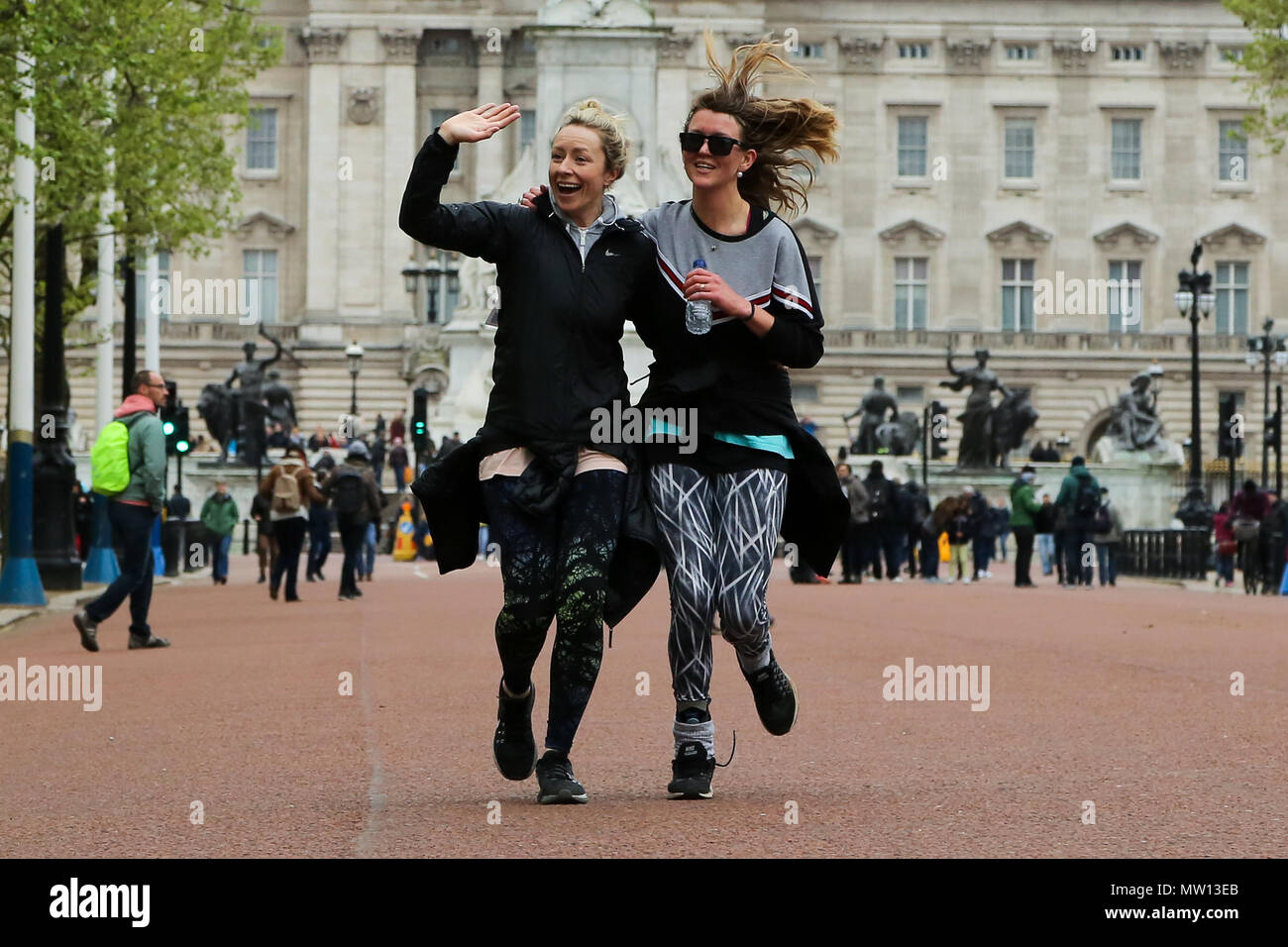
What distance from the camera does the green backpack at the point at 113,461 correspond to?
1791 centimetres

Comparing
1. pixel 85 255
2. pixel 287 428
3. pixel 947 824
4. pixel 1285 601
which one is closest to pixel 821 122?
pixel 947 824

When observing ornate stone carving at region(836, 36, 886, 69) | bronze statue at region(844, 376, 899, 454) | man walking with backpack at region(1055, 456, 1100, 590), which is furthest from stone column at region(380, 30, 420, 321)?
man walking with backpack at region(1055, 456, 1100, 590)

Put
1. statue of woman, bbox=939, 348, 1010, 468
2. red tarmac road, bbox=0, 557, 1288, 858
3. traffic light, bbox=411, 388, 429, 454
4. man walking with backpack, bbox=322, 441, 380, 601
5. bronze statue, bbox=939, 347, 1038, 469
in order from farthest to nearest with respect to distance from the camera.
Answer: bronze statue, bbox=939, 347, 1038, 469, statue of woman, bbox=939, 348, 1010, 468, traffic light, bbox=411, 388, 429, 454, man walking with backpack, bbox=322, 441, 380, 601, red tarmac road, bbox=0, 557, 1288, 858

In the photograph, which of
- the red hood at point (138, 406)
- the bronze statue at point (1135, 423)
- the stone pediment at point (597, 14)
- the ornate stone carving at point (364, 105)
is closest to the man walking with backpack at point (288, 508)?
the red hood at point (138, 406)

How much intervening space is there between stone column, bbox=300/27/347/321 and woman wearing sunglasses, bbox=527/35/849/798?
246ft

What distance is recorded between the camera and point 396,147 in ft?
273

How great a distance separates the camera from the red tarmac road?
756cm

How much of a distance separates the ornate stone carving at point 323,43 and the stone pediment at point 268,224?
5.44m

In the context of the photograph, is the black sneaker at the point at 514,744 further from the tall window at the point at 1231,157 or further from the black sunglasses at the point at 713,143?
the tall window at the point at 1231,157

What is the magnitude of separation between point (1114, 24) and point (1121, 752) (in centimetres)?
7876

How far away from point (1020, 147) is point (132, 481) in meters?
70.5

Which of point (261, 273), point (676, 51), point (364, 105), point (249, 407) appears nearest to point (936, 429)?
point (249, 407)

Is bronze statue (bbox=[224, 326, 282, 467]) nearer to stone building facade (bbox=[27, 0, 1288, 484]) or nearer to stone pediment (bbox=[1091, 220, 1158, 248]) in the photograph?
stone building facade (bbox=[27, 0, 1288, 484])

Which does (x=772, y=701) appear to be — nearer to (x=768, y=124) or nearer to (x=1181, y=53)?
(x=768, y=124)
